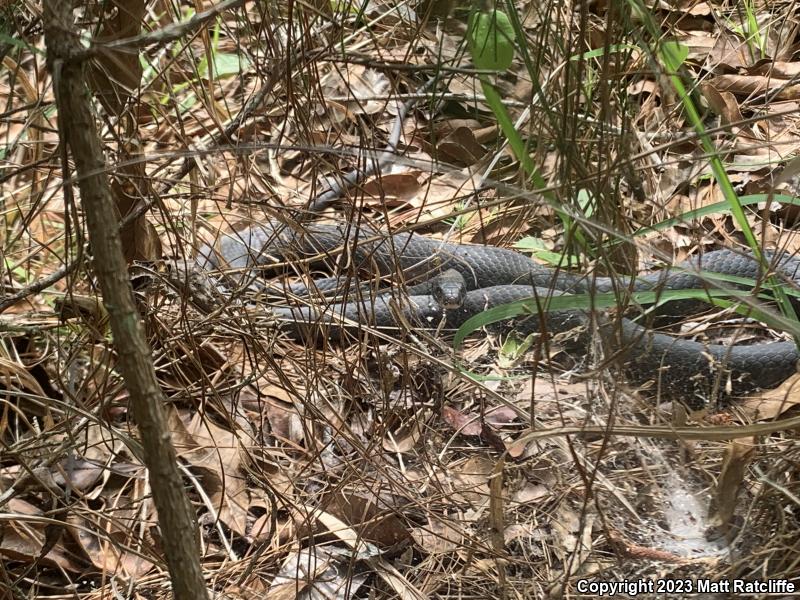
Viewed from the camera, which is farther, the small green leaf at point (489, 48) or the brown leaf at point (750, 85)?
the brown leaf at point (750, 85)

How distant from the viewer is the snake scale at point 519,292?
182cm

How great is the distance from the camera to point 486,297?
3354 millimetres

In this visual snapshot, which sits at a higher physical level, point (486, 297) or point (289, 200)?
point (289, 200)

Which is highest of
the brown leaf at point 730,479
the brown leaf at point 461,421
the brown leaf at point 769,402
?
the brown leaf at point 730,479

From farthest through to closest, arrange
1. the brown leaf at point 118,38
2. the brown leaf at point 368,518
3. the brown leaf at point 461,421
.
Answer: the brown leaf at point 461,421 < the brown leaf at point 368,518 < the brown leaf at point 118,38

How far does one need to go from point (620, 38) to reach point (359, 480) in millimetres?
1206

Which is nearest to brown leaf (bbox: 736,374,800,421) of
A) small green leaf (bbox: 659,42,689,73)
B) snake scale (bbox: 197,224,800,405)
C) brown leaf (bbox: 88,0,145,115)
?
snake scale (bbox: 197,224,800,405)

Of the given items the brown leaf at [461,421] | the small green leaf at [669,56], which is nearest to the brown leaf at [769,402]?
the brown leaf at [461,421]

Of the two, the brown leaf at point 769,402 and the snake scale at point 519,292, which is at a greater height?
the snake scale at point 519,292

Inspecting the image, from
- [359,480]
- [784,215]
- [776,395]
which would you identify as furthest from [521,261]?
[359,480]

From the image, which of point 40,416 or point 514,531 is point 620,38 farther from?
point 40,416

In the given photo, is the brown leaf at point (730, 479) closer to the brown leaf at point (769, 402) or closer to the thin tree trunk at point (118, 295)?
the brown leaf at point (769, 402)

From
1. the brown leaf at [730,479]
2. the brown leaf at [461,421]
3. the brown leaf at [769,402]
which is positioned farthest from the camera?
the brown leaf at [461,421]

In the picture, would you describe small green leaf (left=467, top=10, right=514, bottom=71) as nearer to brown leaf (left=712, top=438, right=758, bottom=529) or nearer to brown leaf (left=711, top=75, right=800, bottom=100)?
brown leaf (left=712, top=438, right=758, bottom=529)
